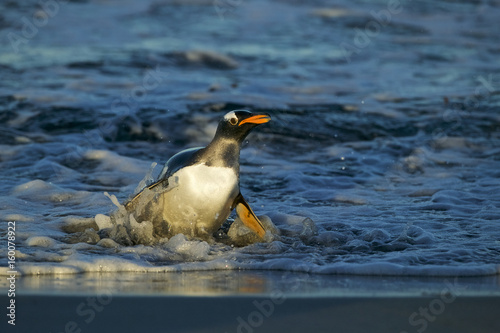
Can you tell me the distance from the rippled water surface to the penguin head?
0.77m

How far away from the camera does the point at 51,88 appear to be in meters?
11.4

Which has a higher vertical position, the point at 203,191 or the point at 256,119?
the point at 256,119

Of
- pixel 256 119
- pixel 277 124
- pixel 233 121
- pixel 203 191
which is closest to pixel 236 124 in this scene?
pixel 233 121

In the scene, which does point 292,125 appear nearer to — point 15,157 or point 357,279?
point 15,157

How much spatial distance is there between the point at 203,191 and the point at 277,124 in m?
5.07

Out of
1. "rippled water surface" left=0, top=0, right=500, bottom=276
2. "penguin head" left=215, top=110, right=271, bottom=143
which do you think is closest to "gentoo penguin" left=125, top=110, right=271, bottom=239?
"penguin head" left=215, top=110, right=271, bottom=143

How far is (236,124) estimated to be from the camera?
199 inches

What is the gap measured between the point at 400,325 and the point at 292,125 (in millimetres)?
6780

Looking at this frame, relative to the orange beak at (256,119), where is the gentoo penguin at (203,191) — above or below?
below

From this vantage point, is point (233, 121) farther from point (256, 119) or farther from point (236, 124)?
point (256, 119)

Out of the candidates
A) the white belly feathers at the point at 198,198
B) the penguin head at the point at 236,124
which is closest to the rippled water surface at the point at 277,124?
the white belly feathers at the point at 198,198

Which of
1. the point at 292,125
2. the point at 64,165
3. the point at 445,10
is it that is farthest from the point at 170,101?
the point at 445,10

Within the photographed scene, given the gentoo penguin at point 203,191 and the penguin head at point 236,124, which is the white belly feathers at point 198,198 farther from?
the penguin head at point 236,124

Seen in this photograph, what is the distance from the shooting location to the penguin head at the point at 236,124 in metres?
5.02
